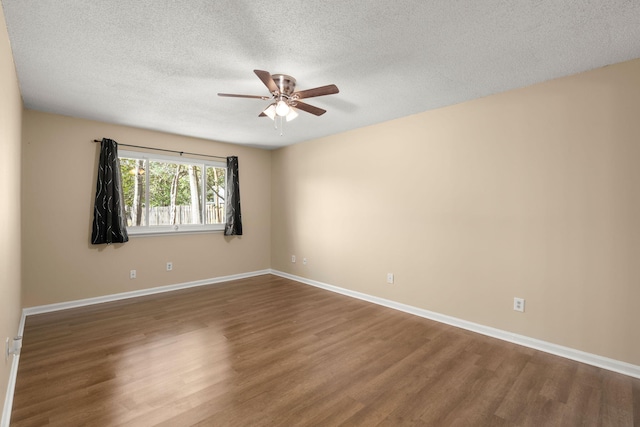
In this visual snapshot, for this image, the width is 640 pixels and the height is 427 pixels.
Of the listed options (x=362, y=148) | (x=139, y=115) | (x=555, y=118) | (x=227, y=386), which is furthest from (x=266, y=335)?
(x=555, y=118)

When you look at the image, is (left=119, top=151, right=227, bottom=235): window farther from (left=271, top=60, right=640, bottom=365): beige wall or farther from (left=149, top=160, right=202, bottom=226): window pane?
(left=271, top=60, right=640, bottom=365): beige wall

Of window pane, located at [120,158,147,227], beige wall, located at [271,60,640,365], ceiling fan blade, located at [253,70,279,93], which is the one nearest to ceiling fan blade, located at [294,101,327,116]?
ceiling fan blade, located at [253,70,279,93]

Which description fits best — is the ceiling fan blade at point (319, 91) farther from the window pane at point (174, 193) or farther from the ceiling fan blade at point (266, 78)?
the window pane at point (174, 193)

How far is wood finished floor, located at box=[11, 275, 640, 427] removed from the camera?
5.80ft

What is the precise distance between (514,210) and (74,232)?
519cm

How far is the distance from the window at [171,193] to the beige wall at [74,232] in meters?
0.21

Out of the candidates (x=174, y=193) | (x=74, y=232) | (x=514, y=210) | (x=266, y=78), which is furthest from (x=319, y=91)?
(x=74, y=232)

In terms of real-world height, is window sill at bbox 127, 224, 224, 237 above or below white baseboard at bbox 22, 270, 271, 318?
above

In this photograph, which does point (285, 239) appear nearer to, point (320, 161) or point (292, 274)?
point (292, 274)

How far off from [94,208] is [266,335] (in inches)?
115

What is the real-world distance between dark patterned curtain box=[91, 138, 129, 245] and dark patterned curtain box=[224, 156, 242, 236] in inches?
63.3

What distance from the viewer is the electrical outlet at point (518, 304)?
109 inches

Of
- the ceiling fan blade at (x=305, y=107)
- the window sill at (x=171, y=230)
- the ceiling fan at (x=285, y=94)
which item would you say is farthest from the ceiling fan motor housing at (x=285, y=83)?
the window sill at (x=171, y=230)

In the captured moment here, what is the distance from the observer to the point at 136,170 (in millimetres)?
4305
